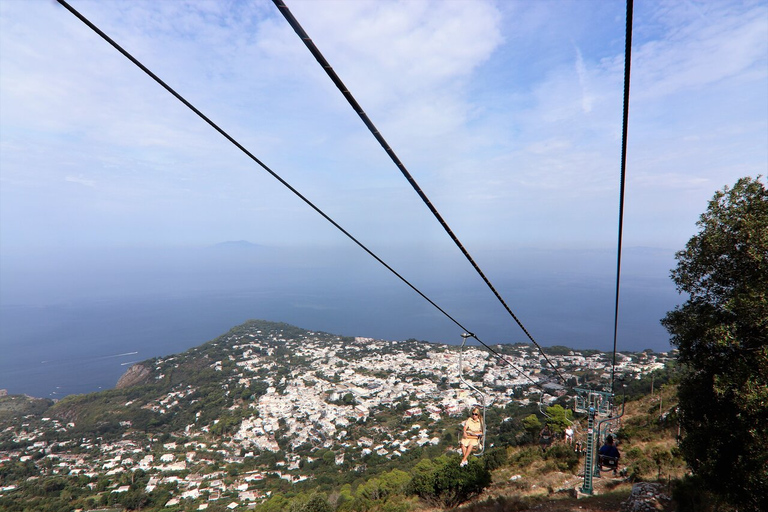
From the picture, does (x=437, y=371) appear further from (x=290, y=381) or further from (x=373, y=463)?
(x=373, y=463)

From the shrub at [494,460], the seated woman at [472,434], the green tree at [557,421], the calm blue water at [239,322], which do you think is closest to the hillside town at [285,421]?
the green tree at [557,421]

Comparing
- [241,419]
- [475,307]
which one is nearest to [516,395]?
[241,419]

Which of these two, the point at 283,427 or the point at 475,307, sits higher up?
the point at 475,307

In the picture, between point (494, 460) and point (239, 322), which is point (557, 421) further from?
→ point (239, 322)

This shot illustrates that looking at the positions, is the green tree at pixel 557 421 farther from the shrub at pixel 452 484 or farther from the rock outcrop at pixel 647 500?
the rock outcrop at pixel 647 500

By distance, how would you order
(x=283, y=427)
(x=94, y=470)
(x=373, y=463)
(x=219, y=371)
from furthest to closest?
(x=219, y=371) < (x=283, y=427) < (x=94, y=470) < (x=373, y=463)

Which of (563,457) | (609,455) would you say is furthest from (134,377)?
(609,455)

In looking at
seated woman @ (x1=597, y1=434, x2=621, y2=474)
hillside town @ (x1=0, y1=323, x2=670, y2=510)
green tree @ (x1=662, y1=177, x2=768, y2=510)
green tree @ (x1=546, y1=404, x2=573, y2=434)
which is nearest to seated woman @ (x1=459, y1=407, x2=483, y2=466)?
green tree @ (x1=662, y1=177, x2=768, y2=510)

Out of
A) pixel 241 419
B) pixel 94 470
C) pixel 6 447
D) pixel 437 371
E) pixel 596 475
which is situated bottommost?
pixel 6 447
